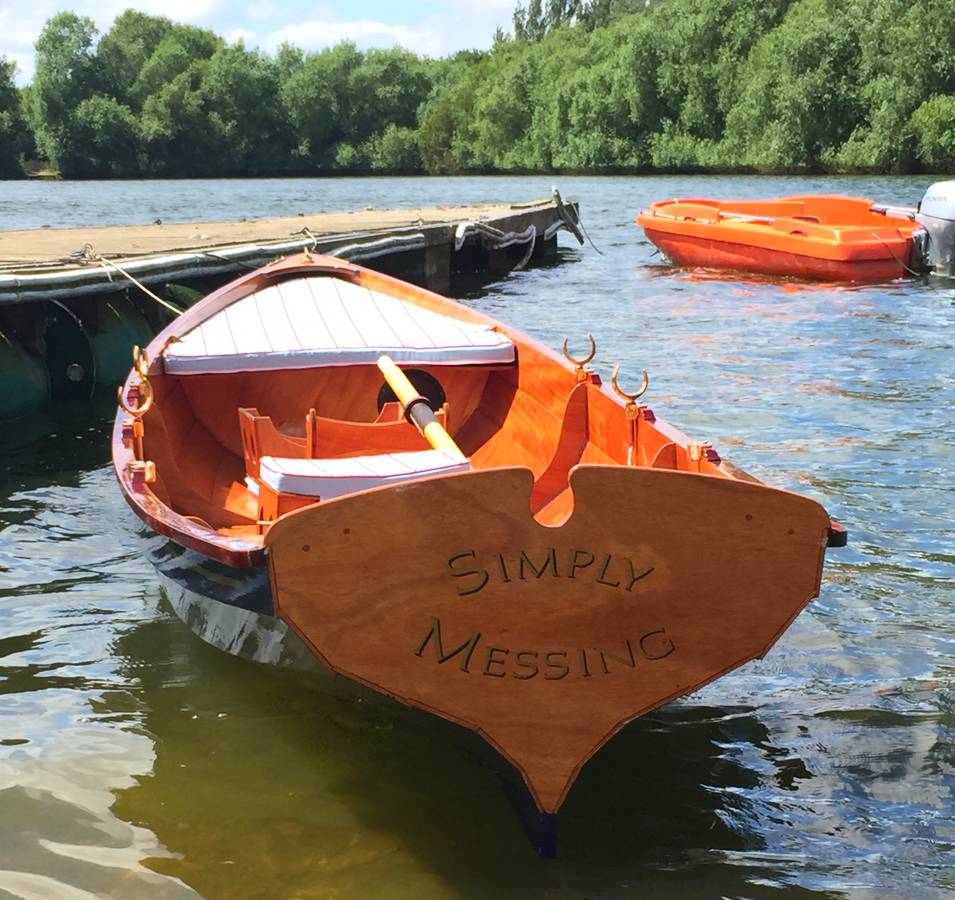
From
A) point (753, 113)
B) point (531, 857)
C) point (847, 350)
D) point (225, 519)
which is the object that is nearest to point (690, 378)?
point (847, 350)

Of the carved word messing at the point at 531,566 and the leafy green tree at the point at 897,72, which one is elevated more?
the leafy green tree at the point at 897,72

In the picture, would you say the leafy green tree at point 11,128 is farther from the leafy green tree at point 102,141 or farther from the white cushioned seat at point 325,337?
the white cushioned seat at point 325,337

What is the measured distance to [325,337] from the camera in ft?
21.1

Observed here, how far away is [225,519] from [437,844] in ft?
7.14

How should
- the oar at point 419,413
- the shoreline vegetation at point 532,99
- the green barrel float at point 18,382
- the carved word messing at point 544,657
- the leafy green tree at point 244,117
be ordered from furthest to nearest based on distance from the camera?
the leafy green tree at point 244,117 → the shoreline vegetation at point 532,99 → the green barrel float at point 18,382 → the oar at point 419,413 → the carved word messing at point 544,657

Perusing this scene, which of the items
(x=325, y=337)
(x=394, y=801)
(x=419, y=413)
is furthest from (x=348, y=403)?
(x=394, y=801)

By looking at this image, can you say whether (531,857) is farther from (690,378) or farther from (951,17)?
(951,17)

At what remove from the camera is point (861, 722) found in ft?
Result: 14.6

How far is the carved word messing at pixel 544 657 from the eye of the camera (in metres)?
3.29

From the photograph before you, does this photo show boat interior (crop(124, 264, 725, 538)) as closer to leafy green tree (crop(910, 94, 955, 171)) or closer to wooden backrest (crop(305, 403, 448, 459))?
wooden backrest (crop(305, 403, 448, 459))

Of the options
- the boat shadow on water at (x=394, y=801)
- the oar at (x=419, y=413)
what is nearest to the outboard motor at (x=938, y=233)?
the oar at (x=419, y=413)

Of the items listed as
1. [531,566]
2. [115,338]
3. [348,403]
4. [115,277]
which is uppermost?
[531,566]

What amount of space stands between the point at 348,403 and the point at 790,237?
1207 cm

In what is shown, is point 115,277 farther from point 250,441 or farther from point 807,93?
point 807,93
